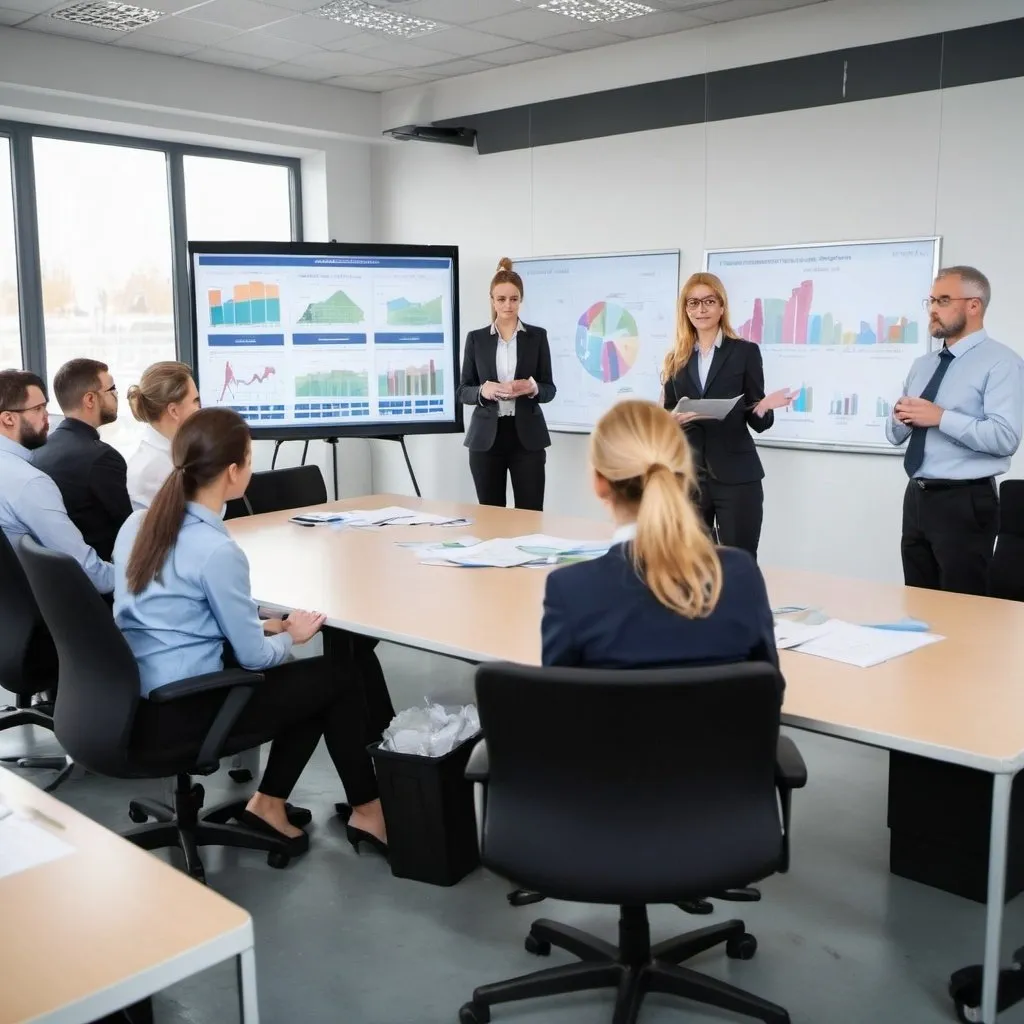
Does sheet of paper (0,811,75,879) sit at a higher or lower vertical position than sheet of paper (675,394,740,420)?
lower

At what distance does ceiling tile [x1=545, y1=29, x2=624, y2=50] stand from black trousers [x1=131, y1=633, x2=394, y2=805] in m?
3.95

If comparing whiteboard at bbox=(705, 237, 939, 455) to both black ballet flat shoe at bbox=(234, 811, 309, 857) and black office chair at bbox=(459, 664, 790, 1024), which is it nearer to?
black ballet flat shoe at bbox=(234, 811, 309, 857)

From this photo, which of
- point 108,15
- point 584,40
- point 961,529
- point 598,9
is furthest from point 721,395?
point 108,15

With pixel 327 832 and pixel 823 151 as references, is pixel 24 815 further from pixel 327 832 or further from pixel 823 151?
pixel 823 151

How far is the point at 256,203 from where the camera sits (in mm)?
7332

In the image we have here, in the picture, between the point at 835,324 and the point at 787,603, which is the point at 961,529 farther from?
the point at 835,324

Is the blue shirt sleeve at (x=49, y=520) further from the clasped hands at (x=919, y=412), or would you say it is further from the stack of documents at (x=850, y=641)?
the clasped hands at (x=919, y=412)

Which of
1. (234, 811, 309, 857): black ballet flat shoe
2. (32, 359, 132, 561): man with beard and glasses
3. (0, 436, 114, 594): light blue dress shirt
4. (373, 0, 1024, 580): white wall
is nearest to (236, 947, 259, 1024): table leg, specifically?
(234, 811, 309, 857): black ballet flat shoe

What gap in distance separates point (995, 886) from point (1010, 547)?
1.61 meters

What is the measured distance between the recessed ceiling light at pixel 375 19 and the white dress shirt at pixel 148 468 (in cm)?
277

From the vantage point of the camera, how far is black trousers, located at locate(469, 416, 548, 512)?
17.8 ft

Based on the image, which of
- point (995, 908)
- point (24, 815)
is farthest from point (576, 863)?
point (24, 815)

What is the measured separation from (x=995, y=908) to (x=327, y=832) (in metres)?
1.88

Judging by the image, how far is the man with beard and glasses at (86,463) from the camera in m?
3.45
